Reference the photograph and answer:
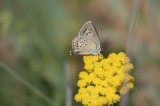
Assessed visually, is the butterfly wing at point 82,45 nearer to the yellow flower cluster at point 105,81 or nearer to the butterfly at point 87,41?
the butterfly at point 87,41

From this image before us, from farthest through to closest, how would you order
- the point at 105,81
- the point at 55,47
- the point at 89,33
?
the point at 55,47, the point at 89,33, the point at 105,81

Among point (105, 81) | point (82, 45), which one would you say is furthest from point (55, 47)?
point (105, 81)

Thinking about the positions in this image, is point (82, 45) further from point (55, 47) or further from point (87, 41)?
point (55, 47)

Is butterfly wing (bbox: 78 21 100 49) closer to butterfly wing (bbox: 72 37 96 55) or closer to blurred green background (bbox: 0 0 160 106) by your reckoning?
butterfly wing (bbox: 72 37 96 55)

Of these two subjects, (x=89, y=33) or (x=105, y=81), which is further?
(x=89, y=33)

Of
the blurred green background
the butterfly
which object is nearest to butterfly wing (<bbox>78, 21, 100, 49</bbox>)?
the butterfly
